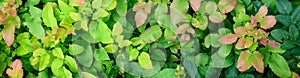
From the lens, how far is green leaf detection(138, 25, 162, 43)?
1.73 meters

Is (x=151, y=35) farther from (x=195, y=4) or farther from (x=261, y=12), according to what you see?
(x=261, y=12)

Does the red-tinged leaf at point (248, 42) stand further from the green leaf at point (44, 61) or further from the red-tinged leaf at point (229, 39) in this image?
the green leaf at point (44, 61)

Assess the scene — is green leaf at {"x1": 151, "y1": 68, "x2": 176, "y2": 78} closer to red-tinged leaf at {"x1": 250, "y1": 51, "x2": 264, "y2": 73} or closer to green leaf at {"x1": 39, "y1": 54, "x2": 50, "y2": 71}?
red-tinged leaf at {"x1": 250, "y1": 51, "x2": 264, "y2": 73}

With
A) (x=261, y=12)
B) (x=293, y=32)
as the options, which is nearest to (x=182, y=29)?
(x=261, y=12)

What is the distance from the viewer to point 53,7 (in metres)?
1.81

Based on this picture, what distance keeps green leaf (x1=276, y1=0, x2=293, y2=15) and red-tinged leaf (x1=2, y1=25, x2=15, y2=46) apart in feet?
3.29

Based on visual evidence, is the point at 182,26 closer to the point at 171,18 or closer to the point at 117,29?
the point at 171,18

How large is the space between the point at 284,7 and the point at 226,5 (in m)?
0.20

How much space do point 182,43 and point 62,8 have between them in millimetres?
477

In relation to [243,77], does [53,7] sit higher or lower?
higher

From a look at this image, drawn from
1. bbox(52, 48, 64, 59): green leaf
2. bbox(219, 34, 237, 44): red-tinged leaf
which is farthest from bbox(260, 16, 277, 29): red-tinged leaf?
bbox(52, 48, 64, 59): green leaf

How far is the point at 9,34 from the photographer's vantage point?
182 cm

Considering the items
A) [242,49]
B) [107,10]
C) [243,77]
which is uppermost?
[107,10]

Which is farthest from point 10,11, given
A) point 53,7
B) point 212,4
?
point 212,4
